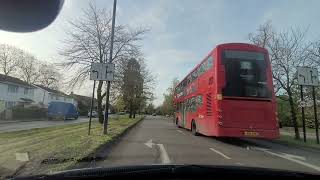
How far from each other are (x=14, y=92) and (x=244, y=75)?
60.2m

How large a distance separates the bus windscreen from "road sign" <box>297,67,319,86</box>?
244cm

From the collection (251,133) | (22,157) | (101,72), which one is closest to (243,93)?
(251,133)

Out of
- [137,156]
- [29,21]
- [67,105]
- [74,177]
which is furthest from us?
[67,105]

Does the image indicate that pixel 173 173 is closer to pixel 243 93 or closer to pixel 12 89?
pixel 243 93

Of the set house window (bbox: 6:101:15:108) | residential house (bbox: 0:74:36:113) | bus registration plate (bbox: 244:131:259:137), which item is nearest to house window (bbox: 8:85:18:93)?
residential house (bbox: 0:74:36:113)

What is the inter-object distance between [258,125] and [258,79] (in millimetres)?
1769

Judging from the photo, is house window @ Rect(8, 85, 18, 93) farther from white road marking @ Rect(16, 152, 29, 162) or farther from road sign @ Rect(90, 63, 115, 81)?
white road marking @ Rect(16, 152, 29, 162)

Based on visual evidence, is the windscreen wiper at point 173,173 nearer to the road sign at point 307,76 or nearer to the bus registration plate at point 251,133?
the bus registration plate at point 251,133

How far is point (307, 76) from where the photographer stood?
18.4m

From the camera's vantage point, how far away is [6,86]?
66750mm

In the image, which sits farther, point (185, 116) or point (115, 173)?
point (185, 116)

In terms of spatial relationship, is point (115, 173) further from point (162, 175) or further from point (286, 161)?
point (286, 161)

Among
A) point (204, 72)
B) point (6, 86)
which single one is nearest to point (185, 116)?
point (204, 72)

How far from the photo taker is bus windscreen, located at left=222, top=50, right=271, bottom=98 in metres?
16.6
